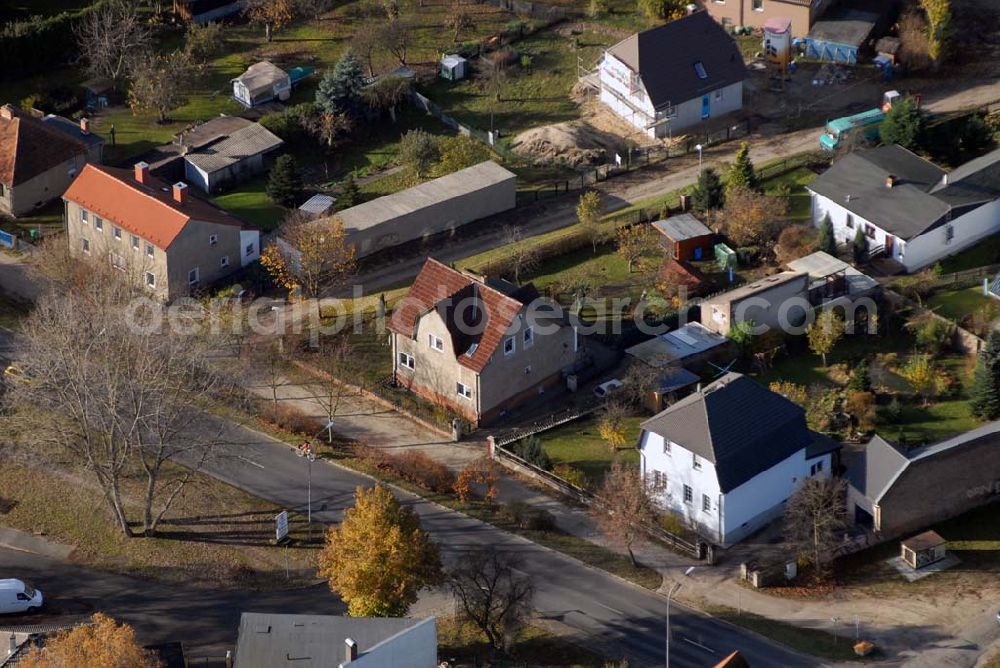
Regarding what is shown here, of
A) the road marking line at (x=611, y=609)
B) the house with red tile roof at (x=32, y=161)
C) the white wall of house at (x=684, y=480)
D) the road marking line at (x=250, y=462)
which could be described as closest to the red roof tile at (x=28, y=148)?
the house with red tile roof at (x=32, y=161)

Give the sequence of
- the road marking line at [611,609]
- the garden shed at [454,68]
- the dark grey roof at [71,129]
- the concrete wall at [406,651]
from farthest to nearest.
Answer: the garden shed at [454,68] → the dark grey roof at [71,129] → the road marking line at [611,609] → the concrete wall at [406,651]

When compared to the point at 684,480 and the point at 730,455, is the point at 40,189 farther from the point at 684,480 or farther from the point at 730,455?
the point at 730,455

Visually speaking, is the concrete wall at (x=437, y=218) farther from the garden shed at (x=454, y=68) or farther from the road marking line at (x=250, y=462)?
the road marking line at (x=250, y=462)

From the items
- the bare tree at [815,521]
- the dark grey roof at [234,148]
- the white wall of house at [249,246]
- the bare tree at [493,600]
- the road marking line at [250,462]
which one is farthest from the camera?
the dark grey roof at [234,148]

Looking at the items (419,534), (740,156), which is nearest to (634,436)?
(419,534)

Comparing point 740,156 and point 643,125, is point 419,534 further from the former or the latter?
point 643,125

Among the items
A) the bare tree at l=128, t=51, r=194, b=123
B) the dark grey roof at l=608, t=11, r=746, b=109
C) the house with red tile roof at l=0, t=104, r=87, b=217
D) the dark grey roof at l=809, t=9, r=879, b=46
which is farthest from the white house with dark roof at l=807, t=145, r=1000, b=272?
the house with red tile roof at l=0, t=104, r=87, b=217

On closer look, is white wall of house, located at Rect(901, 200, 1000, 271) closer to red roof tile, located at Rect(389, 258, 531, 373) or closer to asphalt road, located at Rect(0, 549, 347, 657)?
red roof tile, located at Rect(389, 258, 531, 373)
